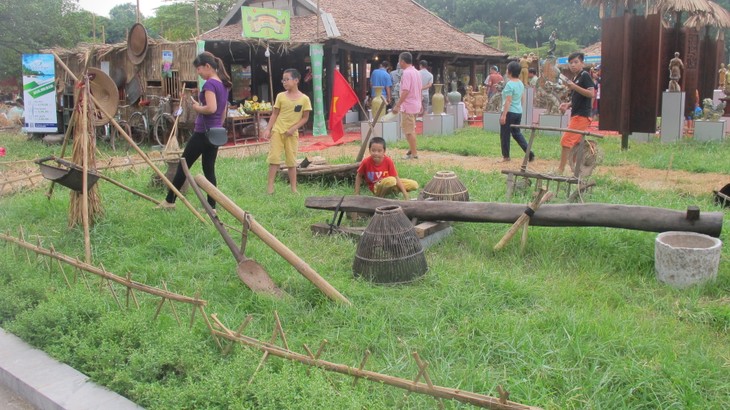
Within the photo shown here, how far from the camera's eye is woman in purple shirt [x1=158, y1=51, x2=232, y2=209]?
6441 millimetres

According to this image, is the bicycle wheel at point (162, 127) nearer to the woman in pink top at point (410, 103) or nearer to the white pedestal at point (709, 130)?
the woman in pink top at point (410, 103)

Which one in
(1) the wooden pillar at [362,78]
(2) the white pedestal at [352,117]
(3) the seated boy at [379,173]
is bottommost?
(3) the seated boy at [379,173]

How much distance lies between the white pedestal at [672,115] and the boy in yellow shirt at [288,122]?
313 inches

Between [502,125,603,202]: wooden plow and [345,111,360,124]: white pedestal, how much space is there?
11.1m

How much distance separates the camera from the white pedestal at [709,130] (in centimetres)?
1202

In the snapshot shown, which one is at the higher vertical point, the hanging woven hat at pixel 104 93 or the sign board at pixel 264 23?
→ the sign board at pixel 264 23

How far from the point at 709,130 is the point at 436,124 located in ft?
18.2

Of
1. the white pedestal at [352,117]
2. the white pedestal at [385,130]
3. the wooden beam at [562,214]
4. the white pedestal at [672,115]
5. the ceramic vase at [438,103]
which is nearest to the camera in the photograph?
the wooden beam at [562,214]

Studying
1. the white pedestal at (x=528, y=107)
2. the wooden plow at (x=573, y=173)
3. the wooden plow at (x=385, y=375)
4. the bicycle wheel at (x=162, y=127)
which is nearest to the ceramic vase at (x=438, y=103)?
the white pedestal at (x=528, y=107)

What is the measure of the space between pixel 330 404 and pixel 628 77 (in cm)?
1064

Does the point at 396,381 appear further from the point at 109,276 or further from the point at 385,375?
the point at 109,276

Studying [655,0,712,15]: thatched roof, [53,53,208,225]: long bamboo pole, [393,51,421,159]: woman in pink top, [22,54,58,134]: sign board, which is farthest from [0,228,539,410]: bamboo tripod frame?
[22,54,58,134]: sign board

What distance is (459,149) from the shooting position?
11.6 m

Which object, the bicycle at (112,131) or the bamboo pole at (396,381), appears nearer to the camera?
the bamboo pole at (396,381)
